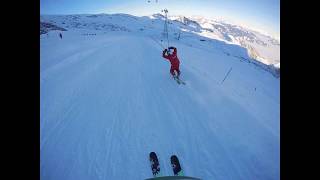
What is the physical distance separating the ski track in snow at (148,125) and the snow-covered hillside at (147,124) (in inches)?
0.5

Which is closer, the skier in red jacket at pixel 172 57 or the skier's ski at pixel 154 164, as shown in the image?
the skier's ski at pixel 154 164

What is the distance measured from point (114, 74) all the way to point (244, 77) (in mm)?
3600

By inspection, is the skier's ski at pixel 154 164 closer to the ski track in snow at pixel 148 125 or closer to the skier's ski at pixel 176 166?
the ski track in snow at pixel 148 125

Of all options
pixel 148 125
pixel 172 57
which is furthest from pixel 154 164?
pixel 172 57

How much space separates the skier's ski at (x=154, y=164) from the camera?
3.96m

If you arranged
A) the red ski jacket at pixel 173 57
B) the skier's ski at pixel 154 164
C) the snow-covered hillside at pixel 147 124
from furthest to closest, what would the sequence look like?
the red ski jacket at pixel 173 57, the snow-covered hillside at pixel 147 124, the skier's ski at pixel 154 164

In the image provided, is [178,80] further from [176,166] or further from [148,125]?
[176,166]

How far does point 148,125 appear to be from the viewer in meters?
4.72

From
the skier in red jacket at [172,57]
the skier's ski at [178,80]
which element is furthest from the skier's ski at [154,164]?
the skier in red jacket at [172,57]

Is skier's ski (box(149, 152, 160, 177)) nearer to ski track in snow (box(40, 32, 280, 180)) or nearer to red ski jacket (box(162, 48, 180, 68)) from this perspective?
ski track in snow (box(40, 32, 280, 180))

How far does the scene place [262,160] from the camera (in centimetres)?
429
